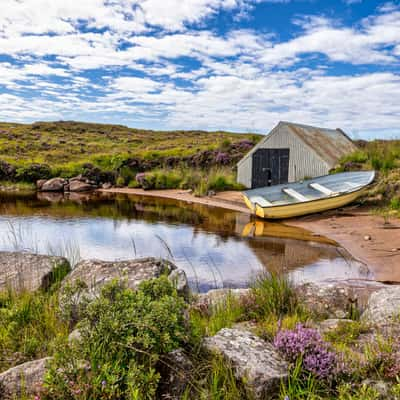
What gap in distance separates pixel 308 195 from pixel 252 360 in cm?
1206

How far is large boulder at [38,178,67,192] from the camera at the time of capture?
2116cm

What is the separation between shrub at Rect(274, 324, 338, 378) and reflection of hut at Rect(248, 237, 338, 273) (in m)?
4.41

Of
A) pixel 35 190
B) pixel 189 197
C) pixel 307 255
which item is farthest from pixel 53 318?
pixel 35 190

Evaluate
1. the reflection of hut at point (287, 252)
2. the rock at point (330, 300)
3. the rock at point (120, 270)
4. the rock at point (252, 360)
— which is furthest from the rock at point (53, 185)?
the rock at point (252, 360)

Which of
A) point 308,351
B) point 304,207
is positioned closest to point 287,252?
point 304,207

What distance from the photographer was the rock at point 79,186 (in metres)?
21.0

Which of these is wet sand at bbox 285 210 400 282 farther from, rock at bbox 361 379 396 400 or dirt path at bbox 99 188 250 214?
rock at bbox 361 379 396 400

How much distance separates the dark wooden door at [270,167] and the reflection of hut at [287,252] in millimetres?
8391

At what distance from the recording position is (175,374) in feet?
8.43

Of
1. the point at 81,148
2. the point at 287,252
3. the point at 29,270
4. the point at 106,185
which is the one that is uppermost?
the point at 81,148

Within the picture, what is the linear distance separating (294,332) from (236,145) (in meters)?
22.6

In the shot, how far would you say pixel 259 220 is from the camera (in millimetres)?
12820

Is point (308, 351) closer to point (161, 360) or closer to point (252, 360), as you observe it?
point (252, 360)

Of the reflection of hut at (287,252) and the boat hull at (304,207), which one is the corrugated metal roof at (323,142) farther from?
the reflection of hut at (287,252)
